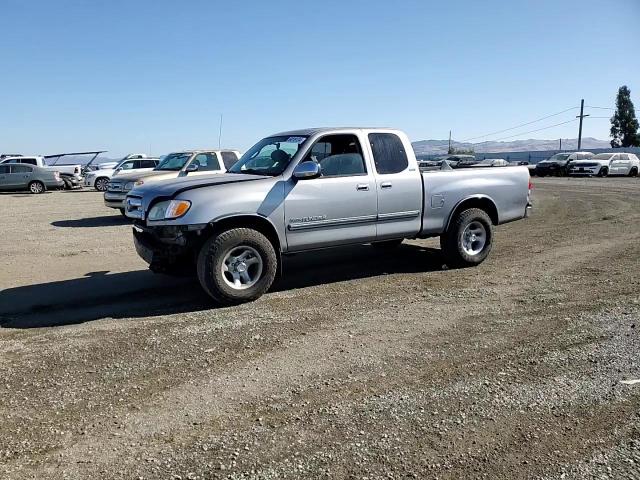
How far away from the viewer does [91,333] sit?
518cm

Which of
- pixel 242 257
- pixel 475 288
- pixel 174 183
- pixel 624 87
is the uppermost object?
→ pixel 624 87

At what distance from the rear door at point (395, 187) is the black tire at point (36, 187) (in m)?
23.6

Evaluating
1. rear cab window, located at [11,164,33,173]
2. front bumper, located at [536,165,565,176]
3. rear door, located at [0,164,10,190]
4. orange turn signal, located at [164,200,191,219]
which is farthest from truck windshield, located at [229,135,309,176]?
front bumper, located at [536,165,565,176]

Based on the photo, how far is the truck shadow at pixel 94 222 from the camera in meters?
13.7

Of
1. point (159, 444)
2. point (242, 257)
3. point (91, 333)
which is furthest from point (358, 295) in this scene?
point (159, 444)

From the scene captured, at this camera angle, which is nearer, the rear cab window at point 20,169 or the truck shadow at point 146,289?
the truck shadow at point 146,289

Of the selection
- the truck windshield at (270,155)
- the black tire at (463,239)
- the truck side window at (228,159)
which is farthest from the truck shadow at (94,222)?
the black tire at (463,239)

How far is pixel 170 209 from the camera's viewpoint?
5.88m

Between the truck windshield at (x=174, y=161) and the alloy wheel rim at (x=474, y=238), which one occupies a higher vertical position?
the truck windshield at (x=174, y=161)

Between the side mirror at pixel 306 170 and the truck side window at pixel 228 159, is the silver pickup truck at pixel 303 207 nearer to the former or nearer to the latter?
the side mirror at pixel 306 170

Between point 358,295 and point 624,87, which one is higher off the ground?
point 624,87

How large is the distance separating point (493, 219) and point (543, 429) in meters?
5.29

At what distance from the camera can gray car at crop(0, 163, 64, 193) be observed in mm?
25656

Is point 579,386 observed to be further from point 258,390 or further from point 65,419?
point 65,419
